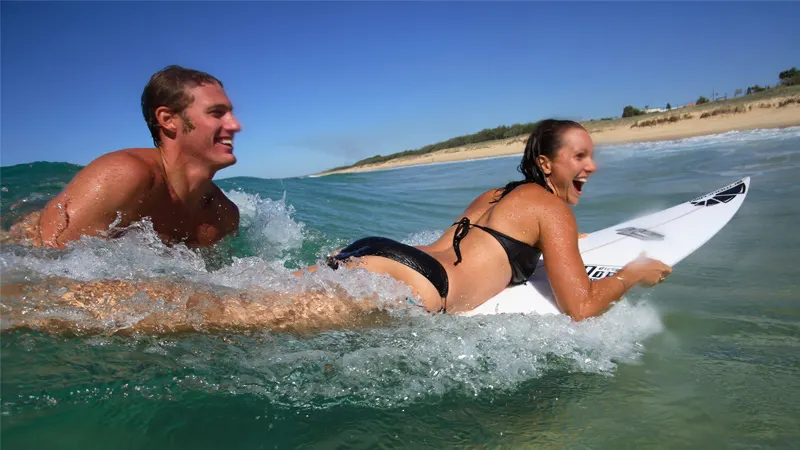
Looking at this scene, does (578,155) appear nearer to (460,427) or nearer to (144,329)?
(460,427)

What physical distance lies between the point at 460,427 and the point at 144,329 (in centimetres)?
139

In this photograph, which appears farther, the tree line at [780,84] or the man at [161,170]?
the tree line at [780,84]

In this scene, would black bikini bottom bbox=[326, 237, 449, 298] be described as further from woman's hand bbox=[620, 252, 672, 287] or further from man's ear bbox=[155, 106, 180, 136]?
man's ear bbox=[155, 106, 180, 136]

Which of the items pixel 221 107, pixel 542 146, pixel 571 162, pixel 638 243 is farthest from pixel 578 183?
pixel 221 107

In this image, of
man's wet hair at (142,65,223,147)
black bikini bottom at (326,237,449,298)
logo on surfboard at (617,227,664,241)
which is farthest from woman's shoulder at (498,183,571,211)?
man's wet hair at (142,65,223,147)

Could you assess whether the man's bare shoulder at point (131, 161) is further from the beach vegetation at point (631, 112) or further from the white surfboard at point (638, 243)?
the beach vegetation at point (631, 112)

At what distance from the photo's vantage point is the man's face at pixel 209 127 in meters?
2.91

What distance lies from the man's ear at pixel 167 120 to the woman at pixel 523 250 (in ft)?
4.05

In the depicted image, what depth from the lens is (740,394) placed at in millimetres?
2109

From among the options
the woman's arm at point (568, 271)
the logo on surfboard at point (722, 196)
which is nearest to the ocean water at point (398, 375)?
the woman's arm at point (568, 271)

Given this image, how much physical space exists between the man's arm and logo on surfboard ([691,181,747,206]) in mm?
5045

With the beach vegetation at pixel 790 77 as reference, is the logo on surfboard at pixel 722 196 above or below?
below

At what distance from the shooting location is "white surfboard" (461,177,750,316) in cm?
306

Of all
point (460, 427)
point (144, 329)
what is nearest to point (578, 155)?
point (460, 427)
